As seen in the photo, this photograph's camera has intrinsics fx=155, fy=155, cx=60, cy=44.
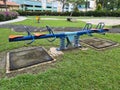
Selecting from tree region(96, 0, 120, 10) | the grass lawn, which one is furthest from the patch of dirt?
tree region(96, 0, 120, 10)

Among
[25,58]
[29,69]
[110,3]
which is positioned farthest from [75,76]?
[110,3]

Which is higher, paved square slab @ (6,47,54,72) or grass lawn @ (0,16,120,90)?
paved square slab @ (6,47,54,72)

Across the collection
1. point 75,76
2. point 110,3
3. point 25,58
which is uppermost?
point 110,3

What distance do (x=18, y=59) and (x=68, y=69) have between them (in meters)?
1.71

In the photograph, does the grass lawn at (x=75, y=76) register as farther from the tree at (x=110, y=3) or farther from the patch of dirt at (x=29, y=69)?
the tree at (x=110, y=3)

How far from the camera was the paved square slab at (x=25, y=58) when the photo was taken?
4.39 metres

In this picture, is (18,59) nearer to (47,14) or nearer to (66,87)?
(66,87)

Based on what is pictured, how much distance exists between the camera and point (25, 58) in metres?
4.89

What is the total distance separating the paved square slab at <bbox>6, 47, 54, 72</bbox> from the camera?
4.39 m

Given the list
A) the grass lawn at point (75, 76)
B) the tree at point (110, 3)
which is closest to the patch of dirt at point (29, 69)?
the grass lawn at point (75, 76)

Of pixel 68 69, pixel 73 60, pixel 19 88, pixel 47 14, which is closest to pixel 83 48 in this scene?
pixel 73 60

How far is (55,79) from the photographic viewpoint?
143 inches

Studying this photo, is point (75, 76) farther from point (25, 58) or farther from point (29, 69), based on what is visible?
point (25, 58)

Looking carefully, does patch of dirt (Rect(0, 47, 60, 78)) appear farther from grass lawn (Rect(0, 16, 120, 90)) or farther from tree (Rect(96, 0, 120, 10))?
tree (Rect(96, 0, 120, 10))
